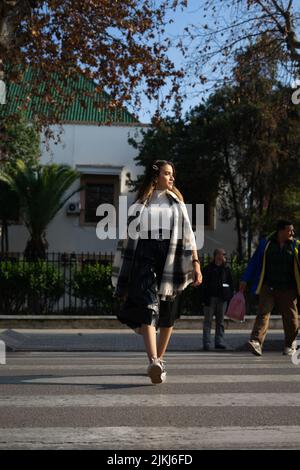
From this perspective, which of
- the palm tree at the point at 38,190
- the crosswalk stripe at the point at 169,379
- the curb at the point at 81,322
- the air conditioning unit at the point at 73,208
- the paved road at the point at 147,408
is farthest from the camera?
the air conditioning unit at the point at 73,208

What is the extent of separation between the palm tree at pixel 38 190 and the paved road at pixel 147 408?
2357cm

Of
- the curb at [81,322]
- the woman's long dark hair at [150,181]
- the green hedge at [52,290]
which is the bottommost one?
the curb at [81,322]

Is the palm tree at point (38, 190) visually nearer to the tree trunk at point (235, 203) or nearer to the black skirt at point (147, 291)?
the tree trunk at point (235, 203)

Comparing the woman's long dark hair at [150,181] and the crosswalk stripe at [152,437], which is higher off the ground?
the woman's long dark hair at [150,181]

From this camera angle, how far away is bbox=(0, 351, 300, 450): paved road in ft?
14.9

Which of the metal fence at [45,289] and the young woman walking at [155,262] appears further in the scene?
the metal fence at [45,289]

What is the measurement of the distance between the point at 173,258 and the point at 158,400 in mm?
1383

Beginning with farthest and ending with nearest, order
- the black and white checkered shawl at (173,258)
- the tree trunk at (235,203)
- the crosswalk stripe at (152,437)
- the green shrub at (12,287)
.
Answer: the tree trunk at (235,203) → the green shrub at (12,287) → the black and white checkered shawl at (173,258) → the crosswalk stripe at (152,437)

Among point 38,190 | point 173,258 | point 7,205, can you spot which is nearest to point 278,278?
point 173,258

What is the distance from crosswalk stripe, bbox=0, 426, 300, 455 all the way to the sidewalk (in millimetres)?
6950

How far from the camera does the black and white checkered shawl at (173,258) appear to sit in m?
6.67

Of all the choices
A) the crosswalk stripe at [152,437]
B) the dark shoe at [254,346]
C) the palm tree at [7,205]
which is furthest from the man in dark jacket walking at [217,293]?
the palm tree at [7,205]

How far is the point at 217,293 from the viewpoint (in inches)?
483

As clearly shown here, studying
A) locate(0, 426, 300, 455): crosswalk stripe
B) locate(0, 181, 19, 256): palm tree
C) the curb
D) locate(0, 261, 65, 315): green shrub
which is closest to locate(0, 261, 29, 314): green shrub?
locate(0, 261, 65, 315): green shrub
